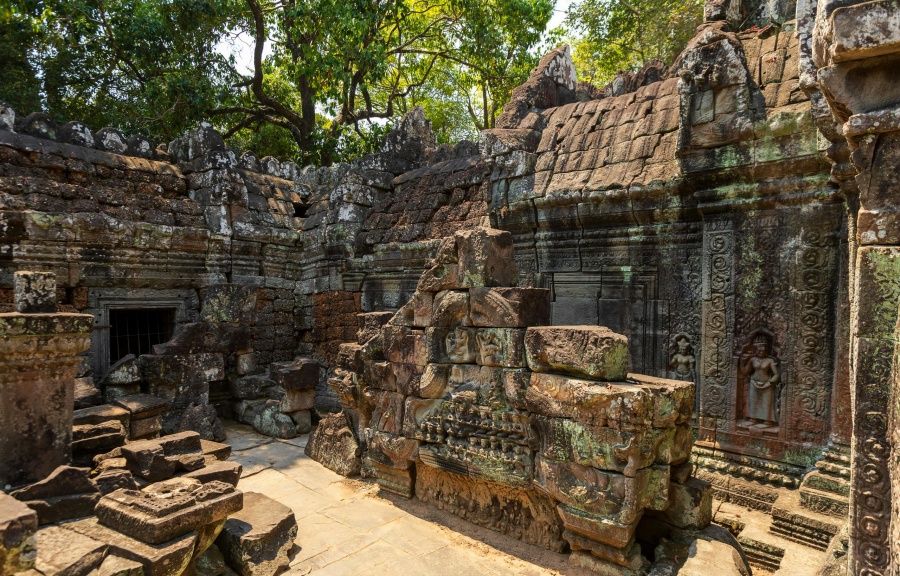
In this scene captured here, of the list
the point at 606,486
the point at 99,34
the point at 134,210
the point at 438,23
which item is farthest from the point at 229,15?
the point at 606,486

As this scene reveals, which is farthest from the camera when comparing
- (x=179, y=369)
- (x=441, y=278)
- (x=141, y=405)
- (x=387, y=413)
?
(x=179, y=369)

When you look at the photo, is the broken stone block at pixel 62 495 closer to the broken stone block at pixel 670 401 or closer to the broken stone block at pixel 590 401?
the broken stone block at pixel 590 401

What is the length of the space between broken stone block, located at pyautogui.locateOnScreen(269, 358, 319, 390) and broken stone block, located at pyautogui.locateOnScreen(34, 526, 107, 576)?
3.43m

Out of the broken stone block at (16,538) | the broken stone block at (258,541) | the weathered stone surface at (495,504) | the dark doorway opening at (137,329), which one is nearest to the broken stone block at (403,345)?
the weathered stone surface at (495,504)

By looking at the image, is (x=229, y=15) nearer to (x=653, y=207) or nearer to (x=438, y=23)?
(x=438, y=23)

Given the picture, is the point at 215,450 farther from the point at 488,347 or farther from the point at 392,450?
the point at 488,347

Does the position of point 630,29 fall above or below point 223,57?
above

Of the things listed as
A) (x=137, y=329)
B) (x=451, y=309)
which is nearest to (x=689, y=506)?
(x=451, y=309)

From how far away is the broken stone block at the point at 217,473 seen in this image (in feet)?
13.1

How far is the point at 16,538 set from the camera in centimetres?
258

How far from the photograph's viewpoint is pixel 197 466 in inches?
167

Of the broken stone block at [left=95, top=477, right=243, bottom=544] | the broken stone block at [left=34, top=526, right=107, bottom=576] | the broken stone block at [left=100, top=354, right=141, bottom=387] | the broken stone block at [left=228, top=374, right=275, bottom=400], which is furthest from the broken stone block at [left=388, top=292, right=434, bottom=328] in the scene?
the broken stone block at [left=100, top=354, right=141, bottom=387]

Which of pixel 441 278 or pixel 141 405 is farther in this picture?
pixel 141 405

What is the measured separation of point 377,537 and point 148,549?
5.33 ft
